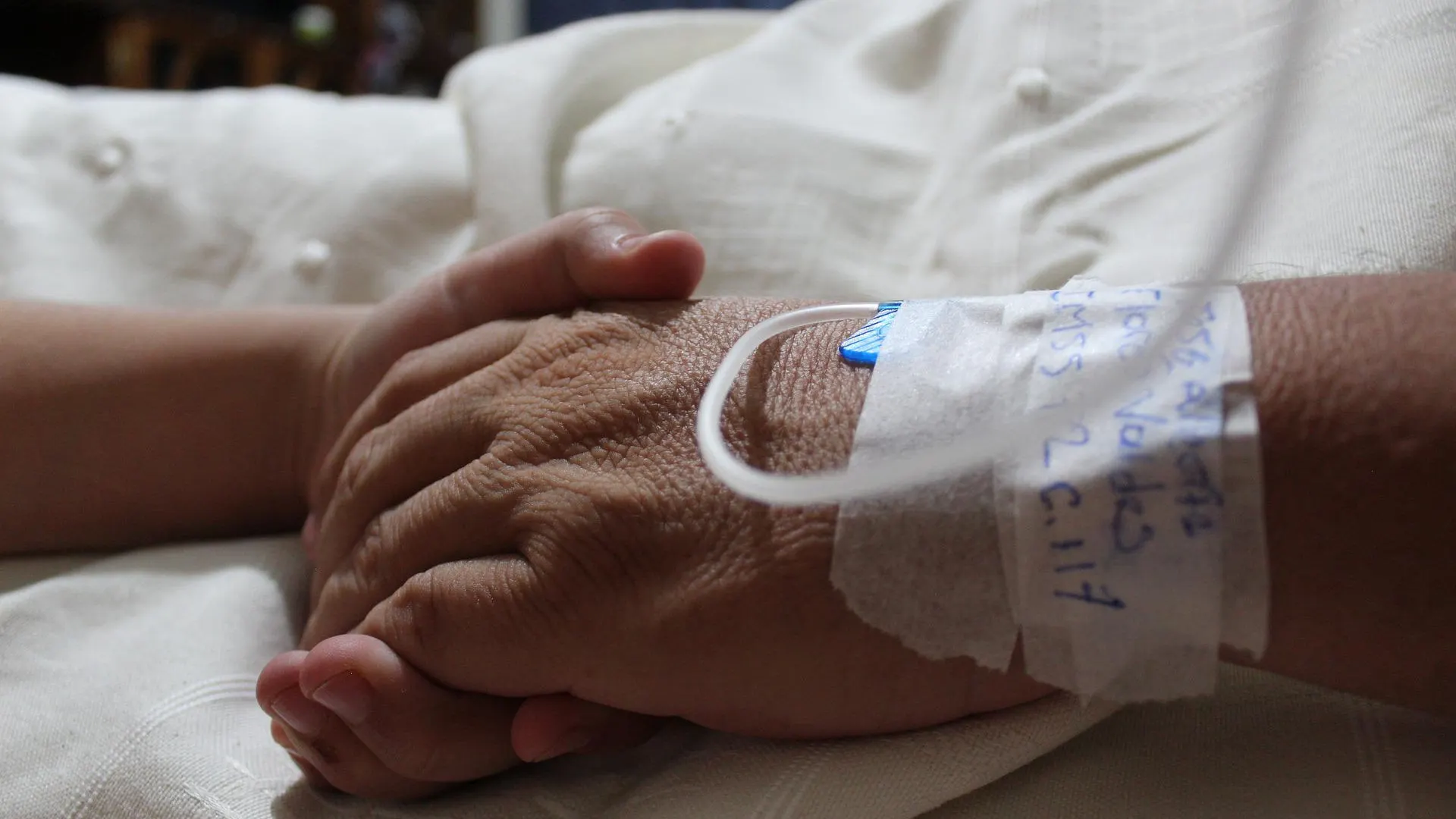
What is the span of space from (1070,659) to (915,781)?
0.37 feet

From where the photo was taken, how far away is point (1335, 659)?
0.47 meters

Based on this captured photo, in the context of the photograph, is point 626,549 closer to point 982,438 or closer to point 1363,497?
point 982,438

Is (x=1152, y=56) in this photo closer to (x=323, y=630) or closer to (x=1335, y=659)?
(x=1335, y=659)

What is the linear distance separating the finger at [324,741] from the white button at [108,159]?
2.11 ft

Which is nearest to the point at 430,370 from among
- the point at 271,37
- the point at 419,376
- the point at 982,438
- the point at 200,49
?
the point at 419,376

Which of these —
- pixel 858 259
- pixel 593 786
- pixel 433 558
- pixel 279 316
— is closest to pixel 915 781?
pixel 593 786

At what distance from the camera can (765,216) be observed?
86cm

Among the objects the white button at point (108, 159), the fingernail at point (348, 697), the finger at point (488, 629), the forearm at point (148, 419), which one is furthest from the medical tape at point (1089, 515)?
the white button at point (108, 159)

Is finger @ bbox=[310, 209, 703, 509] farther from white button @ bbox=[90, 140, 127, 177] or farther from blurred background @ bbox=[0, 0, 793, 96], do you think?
blurred background @ bbox=[0, 0, 793, 96]

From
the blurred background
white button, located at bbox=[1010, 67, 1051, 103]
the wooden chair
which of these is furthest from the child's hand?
the wooden chair

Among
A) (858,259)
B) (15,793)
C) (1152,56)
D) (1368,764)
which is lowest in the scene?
(15,793)

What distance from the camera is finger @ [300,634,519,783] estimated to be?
1.88ft

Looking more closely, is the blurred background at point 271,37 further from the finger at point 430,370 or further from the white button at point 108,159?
the finger at point 430,370

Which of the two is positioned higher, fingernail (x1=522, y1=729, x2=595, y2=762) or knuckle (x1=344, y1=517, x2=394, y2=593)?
knuckle (x1=344, y1=517, x2=394, y2=593)
